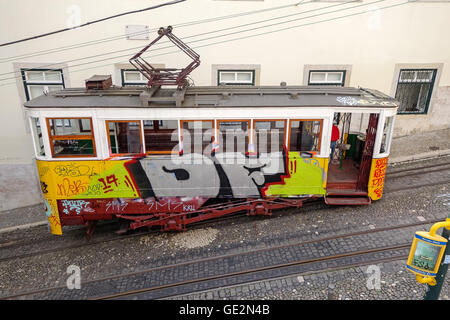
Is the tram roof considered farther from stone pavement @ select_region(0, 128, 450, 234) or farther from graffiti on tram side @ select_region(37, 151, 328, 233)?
stone pavement @ select_region(0, 128, 450, 234)

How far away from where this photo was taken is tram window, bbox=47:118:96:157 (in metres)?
7.71

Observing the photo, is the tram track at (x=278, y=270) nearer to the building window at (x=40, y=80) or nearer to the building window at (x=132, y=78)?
the building window at (x=132, y=78)

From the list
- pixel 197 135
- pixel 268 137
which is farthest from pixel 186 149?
pixel 268 137

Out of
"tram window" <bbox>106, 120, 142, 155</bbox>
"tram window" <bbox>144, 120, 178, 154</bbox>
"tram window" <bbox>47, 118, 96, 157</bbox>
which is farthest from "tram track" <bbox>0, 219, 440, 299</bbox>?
"tram window" <bbox>47, 118, 96, 157</bbox>

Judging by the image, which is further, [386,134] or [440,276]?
[386,134]

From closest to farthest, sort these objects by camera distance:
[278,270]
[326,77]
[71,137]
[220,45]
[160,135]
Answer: [278,270]
[71,137]
[160,135]
[220,45]
[326,77]

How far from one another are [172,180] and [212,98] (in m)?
2.24

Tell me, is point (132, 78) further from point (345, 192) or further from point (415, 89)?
point (415, 89)

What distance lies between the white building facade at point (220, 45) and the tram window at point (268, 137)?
4.49 meters

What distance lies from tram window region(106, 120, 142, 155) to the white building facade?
4.68 m

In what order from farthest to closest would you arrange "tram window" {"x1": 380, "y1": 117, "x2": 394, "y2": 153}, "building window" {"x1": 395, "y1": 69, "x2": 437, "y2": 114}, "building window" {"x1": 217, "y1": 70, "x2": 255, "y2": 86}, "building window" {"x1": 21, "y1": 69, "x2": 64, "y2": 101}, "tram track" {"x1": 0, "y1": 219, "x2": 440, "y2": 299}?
1. "building window" {"x1": 395, "y1": 69, "x2": 437, "y2": 114}
2. "building window" {"x1": 217, "y1": 70, "x2": 255, "y2": 86}
3. "building window" {"x1": 21, "y1": 69, "x2": 64, "y2": 101}
4. "tram window" {"x1": 380, "y1": 117, "x2": 394, "y2": 153}
5. "tram track" {"x1": 0, "y1": 219, "x2": 440, "y2": 299}

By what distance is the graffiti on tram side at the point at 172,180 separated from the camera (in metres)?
8.01

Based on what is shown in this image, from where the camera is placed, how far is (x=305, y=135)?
8.41 m

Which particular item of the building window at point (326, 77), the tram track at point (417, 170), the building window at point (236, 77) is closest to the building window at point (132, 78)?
the building window at point (236, 77)
